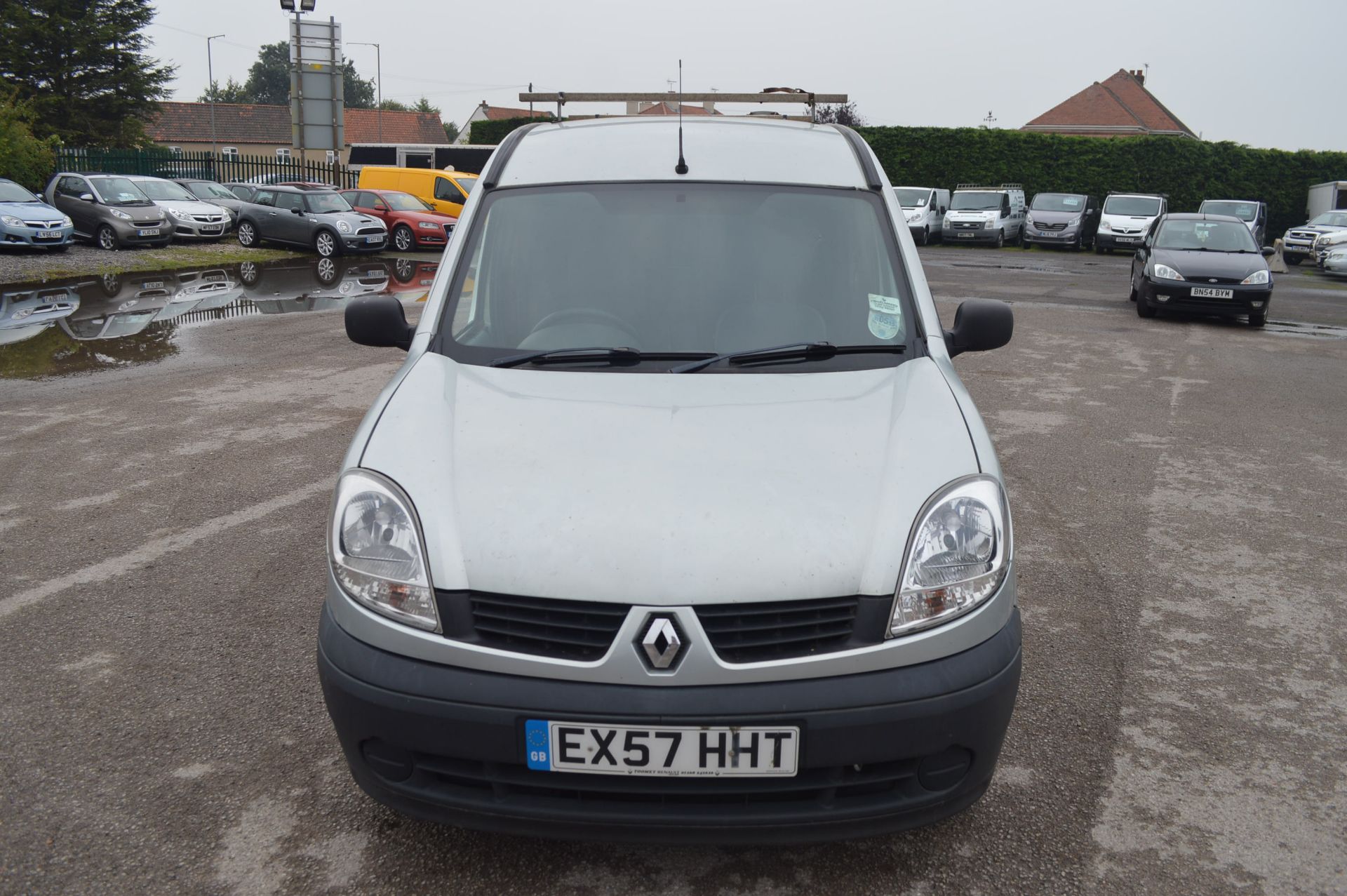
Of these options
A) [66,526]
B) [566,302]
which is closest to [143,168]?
[66,526]

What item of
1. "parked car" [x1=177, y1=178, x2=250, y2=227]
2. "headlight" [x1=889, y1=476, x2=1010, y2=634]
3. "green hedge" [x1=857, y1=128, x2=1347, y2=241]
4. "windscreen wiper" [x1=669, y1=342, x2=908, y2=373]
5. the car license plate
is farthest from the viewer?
"green hedge" [x1=857, y1=128, x2=1347, y2=241]

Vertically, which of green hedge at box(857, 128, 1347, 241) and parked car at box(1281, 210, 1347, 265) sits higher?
green hedge at box(857, 128, 1347, 241)

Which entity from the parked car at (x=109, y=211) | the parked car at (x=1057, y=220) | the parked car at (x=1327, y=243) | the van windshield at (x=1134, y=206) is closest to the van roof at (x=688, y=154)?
the parked car at (x=109, y=211)

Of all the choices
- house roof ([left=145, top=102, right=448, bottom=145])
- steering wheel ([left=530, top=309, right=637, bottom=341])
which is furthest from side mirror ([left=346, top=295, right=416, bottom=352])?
house roof ([left=145, top=102, right=448, bottom=145])

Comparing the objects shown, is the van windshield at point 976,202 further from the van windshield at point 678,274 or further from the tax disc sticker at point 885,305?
the tax disc sticker at point 885,305

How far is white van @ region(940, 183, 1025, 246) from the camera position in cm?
3209

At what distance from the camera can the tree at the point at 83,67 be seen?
43344 mm

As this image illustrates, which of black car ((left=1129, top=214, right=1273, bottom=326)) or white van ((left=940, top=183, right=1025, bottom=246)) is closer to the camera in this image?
black car ((left=1129, top=214, right=1273, bottom=326))

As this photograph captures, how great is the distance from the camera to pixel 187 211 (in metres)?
23.3

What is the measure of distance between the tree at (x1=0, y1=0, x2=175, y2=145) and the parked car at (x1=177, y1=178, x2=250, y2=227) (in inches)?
819

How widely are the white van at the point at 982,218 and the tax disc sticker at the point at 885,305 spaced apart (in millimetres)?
30270

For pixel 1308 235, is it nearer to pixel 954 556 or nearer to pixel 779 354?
pixel 779 354

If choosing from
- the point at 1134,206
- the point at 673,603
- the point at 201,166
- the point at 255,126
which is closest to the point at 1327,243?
the point at 1134,206

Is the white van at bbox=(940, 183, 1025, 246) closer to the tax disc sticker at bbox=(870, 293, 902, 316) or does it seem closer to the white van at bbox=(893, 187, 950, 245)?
the white van at bbox=(893, 187, 950, 245)
